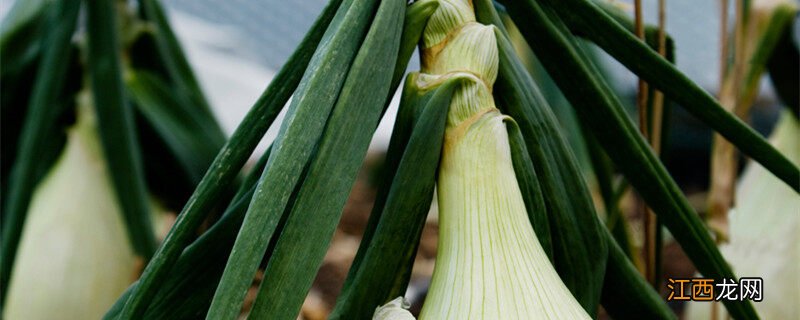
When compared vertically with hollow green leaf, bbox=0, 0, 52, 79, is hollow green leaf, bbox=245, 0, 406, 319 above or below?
below

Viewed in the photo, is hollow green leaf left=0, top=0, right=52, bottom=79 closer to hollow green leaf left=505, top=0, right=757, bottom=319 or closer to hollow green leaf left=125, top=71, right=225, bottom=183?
hollow green leaf left=125, top=71, right=225, bottom=183

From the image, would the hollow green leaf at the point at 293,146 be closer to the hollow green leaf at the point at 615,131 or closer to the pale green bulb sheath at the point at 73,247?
the hollow green leaf at the point at 615,131

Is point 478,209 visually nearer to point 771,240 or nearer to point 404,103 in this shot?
point 404,103

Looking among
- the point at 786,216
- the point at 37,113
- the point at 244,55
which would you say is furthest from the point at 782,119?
the point at 244,55

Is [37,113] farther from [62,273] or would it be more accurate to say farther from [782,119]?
[782,119]

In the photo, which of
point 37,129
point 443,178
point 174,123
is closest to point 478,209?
point 443,178

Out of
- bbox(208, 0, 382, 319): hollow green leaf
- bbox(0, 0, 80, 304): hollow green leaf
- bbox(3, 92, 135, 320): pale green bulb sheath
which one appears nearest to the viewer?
bbox(208, 0, 382, 319): hollow green leaf

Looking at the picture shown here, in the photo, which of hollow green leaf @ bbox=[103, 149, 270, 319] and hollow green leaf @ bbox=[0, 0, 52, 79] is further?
hollow green leaf @ bbox=[0, 0, 52, 79]

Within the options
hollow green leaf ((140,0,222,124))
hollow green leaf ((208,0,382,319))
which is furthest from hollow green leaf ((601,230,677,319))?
hollow green leaf ((140,0,222,124))
